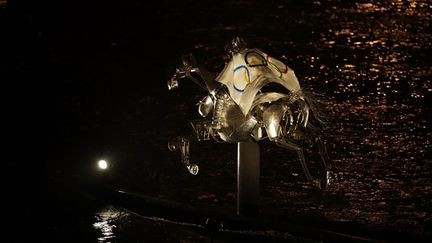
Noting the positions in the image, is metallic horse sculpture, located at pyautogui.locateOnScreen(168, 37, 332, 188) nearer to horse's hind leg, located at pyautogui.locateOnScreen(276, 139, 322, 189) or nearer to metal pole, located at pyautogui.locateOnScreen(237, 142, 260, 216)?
horse's hind leg, located at pyautogui.locateOnScreen(276, 139, 322, 189)

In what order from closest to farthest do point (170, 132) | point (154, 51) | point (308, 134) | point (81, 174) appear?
1. point (308, 134)
2. point (81, 174)
3. point (170, 132)
4. point (154, 51)

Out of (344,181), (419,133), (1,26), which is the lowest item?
(344,181)

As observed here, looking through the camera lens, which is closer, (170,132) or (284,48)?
(170,132)

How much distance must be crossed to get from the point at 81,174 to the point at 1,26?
18.9ft

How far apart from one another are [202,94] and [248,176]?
14.5 feet

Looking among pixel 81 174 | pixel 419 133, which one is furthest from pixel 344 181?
pixel 81 174

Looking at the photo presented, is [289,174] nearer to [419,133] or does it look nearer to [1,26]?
[419,133]

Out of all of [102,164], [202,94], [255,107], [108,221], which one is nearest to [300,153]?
[255,107]

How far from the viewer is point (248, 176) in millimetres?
4488

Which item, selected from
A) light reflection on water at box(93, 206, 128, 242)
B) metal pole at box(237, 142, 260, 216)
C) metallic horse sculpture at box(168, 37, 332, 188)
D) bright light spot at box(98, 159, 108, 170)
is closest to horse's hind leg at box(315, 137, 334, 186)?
metallic horse sculpture at box(168, 37, 332, 188)

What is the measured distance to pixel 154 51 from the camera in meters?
10.1

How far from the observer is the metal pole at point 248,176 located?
14.6 ft

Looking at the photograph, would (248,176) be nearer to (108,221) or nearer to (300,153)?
(300,153)

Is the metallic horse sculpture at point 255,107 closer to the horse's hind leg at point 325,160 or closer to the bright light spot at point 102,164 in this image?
the horse's hind leg at point 325,160
